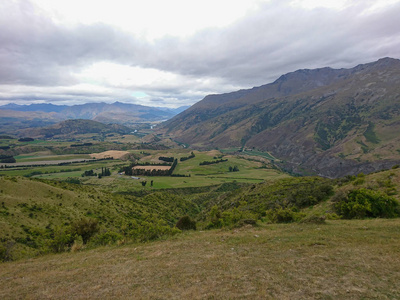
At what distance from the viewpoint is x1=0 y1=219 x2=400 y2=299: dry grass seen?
491 inches

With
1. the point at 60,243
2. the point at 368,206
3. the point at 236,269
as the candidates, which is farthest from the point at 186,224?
the point at 368,206

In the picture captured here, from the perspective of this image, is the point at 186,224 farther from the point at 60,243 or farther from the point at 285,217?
the point at 60,243

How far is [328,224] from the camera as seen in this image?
25.0 m

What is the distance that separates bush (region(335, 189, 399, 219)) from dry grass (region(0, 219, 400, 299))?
3918 millimetres

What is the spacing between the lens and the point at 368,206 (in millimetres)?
→ 27484

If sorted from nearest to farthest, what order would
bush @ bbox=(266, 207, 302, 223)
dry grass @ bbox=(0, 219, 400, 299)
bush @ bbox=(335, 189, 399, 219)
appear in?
dry grass @ bbox=(0, 219, 400, 299), bush @ bbox=(335, 189, 399, 219), bush @ bbox=(266, 207, 302, 223)

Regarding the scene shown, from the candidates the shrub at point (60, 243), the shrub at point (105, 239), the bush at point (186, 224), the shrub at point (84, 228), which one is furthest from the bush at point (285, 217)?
the shrub at point (60, 243)

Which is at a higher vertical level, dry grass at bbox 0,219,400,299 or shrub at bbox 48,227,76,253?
dry grass at bbox 0,219,400,299

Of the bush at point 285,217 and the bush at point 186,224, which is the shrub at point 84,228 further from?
the bush at point 285,217

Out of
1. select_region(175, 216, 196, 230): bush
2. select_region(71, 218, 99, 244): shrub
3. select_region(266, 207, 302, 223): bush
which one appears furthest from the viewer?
select_region(175, 216, 196, 230): bush

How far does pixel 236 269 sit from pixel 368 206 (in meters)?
23.6

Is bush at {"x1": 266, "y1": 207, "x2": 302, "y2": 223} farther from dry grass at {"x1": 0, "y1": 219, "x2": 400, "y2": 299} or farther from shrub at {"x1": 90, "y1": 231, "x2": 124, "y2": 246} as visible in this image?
shrub at {"x1": 90, "y1": 231, "x2": 124, "y2": 246}

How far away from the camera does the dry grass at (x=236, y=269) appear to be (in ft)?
40.9

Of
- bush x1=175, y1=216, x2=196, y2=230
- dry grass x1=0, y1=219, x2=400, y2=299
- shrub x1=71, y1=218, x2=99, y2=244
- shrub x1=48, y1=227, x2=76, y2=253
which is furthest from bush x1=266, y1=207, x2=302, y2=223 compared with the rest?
shrub x1=48, y1=227, x2=76, y2=253
